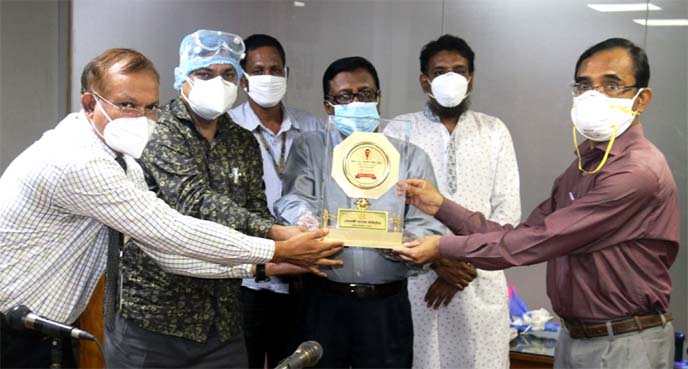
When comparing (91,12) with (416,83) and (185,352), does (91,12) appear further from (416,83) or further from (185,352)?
(185,352)

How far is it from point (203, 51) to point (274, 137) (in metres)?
0.61

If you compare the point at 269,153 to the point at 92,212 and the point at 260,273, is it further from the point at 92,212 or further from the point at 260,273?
the point at 92,212

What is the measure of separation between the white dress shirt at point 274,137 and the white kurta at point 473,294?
0.50 m

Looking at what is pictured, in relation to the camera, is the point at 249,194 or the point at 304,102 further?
the point at 304,102

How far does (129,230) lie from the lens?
2334 millimetres

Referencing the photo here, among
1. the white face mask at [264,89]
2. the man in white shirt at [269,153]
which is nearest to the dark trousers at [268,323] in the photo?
the man in white shirt at [269,153]

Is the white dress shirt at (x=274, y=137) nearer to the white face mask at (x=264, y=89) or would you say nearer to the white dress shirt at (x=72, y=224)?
the white face mask at (x=264, y=89)

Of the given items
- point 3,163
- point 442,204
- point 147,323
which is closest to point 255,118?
point 442,204

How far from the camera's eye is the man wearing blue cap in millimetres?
2562

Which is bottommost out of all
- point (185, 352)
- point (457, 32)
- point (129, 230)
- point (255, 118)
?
point (185, 352)

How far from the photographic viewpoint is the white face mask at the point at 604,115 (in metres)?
2.73

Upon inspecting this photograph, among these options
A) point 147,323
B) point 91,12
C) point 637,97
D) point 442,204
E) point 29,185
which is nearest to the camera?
point 29,185

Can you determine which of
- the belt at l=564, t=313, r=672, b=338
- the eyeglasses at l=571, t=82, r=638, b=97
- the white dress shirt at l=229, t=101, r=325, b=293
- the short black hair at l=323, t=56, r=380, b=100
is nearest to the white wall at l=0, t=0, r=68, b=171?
the white dress shirt at l=229, t=101, r=325, b=293

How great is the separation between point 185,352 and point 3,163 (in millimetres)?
2606
